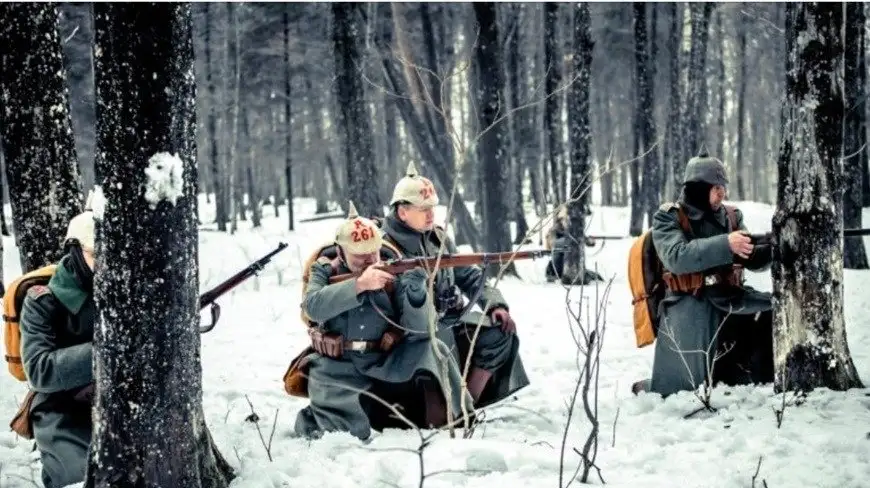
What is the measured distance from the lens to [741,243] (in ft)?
16.1

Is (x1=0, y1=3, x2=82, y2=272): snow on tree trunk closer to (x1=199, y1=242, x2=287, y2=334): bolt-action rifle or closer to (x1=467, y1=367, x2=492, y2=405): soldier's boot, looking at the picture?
(x1=199, y1=242, x2=287, y2=334): bolt-action rifle

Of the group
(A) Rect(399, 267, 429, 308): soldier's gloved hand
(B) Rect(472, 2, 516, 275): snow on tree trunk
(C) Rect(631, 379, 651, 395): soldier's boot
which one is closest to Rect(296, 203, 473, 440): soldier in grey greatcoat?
(A) Rect(399, 267, 429, 308): soldier's gloved hand

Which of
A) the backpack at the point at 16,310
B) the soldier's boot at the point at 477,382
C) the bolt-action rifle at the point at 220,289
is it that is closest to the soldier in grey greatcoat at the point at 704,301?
the soldier's boot at the point at 477,382

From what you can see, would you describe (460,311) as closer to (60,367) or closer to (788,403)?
(788,403)

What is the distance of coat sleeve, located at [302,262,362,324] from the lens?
4.67 m

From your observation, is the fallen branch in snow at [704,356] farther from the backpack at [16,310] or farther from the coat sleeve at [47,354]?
the backpack at [16,310]

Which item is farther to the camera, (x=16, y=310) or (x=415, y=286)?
(x=415, y=286)

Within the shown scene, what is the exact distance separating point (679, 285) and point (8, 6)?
17.6 feet

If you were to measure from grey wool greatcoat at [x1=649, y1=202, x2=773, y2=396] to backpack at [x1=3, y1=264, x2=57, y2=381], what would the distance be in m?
3.98

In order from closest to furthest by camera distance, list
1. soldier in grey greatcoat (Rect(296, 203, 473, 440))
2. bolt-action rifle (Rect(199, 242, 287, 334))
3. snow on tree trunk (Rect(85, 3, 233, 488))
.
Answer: snow on tree trunk (Rect(85, 3, 233, 488)) < bolt-action rifle (Rect(199, 242, 287, 334)) < soldier in grey greatcoat (Rect(296, 203, 473, 440))

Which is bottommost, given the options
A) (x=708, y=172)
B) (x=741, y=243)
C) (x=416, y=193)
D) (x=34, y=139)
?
(x=741, y=243)

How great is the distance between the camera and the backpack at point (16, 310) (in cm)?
430

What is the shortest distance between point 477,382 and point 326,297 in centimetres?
132

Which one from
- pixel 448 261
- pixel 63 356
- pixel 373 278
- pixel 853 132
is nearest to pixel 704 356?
pixel 448 261
